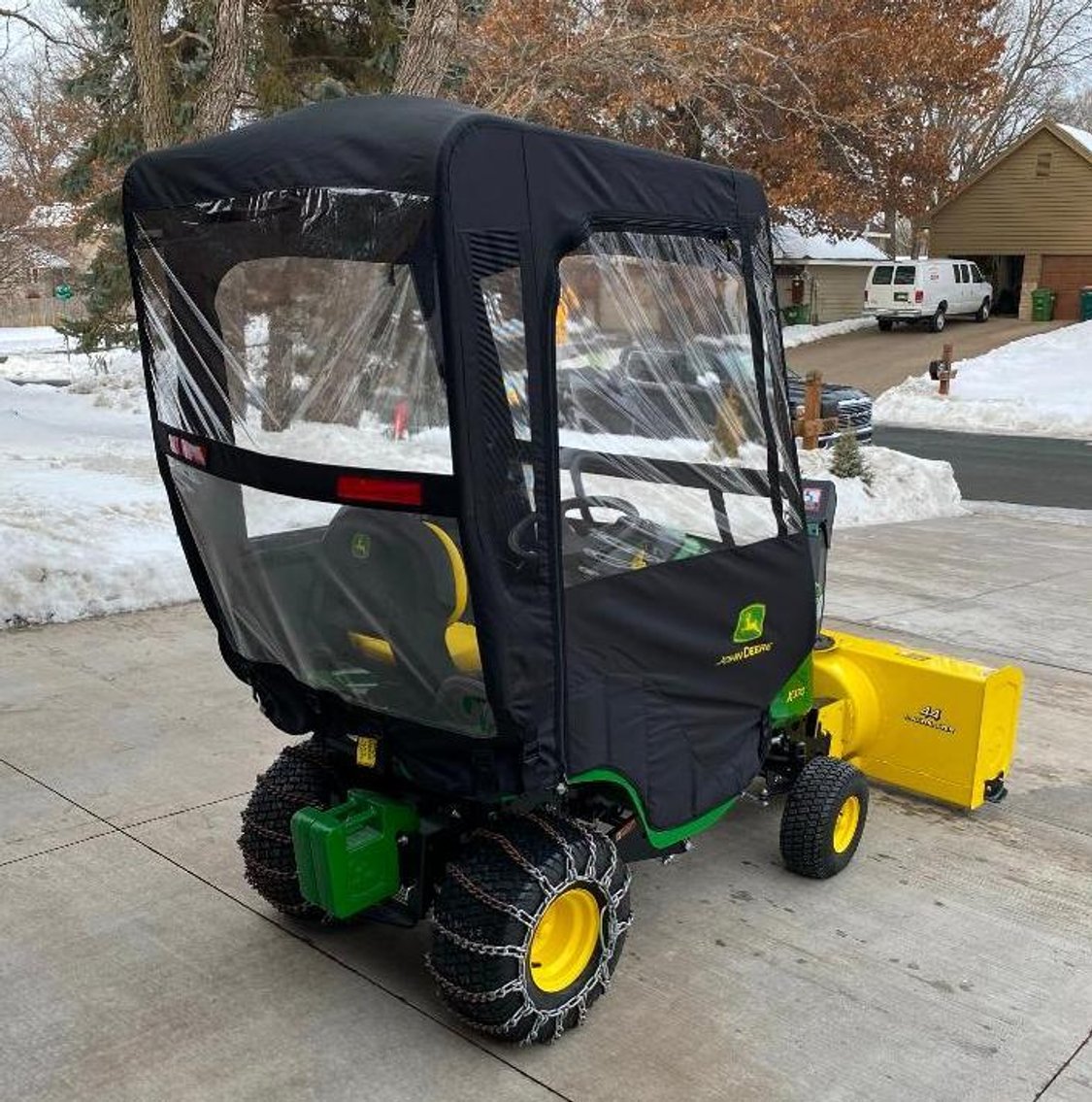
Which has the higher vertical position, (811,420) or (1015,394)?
(811,420)

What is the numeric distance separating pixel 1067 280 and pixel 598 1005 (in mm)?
34525

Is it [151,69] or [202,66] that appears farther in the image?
[202,66]

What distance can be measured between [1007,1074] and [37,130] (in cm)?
2347

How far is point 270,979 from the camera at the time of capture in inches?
127

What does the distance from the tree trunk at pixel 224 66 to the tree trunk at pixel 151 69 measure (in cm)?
47

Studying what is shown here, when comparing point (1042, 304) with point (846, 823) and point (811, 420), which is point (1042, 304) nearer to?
point (811, 420)

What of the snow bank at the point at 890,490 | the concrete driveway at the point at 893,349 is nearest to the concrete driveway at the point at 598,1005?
the snow bank at the point at 890,490

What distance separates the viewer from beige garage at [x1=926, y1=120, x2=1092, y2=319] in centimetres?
3234

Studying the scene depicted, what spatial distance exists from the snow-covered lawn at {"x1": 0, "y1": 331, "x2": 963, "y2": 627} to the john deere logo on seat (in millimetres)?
307

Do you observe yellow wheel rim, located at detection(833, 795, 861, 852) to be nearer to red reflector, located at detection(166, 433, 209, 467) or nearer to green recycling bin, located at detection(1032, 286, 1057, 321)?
red reflector, located at detection(166, 433, 209, 467)

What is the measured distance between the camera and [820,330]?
34188mm

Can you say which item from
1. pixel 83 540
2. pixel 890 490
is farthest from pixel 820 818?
pixel 890 490

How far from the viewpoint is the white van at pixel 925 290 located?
3111 centimetres

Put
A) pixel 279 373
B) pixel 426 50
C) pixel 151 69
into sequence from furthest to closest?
pixel 426 50, pixel 151 69, pixel 279 373
